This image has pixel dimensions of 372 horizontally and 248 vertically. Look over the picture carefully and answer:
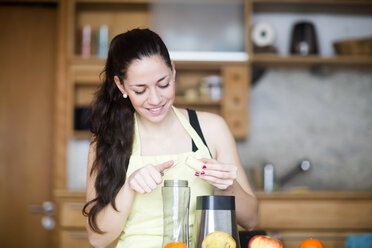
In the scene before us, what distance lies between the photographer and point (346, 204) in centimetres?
342

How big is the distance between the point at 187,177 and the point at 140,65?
1.36 feet

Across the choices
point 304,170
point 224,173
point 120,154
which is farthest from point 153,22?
point 224,173

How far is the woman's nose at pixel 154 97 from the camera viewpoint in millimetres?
1517

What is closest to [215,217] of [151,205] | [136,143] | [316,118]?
[151,205]

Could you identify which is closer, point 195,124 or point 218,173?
point 218,173

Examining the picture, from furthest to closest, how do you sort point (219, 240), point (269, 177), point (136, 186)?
point (269, 177)
point (136, 186)
point (219, 240)

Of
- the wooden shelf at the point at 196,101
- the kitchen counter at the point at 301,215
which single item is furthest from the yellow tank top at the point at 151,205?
the wooden shelf at the point at 196,101

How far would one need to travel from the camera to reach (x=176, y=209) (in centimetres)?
118

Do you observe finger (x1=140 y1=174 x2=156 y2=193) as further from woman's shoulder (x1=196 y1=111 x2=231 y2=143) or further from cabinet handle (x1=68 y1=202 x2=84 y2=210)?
cabinet handle (x1=68 y1=202 x2=84 y2=210)

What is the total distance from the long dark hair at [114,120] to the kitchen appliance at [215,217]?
0.42m

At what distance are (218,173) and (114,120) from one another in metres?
0.54

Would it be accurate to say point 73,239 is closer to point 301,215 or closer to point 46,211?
point 46,211

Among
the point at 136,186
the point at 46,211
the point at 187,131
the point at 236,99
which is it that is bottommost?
the point at 46,211

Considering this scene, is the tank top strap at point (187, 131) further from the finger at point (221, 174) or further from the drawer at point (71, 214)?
the drawer at point (71, 214)
